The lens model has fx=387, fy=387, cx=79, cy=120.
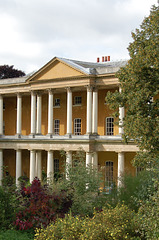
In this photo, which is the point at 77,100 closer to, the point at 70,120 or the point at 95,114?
the point at 70,120

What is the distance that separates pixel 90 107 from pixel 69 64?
5.17 meters

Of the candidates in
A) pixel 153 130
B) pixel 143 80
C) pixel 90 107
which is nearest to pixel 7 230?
pixel 153 130

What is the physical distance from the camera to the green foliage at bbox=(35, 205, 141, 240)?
14945 mm

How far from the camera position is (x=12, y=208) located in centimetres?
1961

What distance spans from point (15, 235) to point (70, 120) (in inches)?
968

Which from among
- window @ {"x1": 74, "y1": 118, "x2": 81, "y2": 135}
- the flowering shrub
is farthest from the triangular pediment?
the flowering shrub

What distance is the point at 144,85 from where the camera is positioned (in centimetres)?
2198

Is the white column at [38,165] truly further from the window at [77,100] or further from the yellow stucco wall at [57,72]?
the yellow stucco wall at [57,72]

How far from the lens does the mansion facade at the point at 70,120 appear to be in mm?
39469

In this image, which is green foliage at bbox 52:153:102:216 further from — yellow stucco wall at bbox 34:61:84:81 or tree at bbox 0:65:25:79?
tree at bbox 0:65:25:79

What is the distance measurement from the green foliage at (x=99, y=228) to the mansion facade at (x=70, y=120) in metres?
18.1

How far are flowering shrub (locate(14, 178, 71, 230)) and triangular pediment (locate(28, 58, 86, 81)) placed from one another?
2152 cm

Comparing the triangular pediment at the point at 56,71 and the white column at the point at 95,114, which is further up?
the triangular pediment at the point at 56,71

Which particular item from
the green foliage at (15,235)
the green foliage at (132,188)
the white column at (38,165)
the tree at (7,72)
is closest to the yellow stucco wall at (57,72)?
the white column at (38,165)
